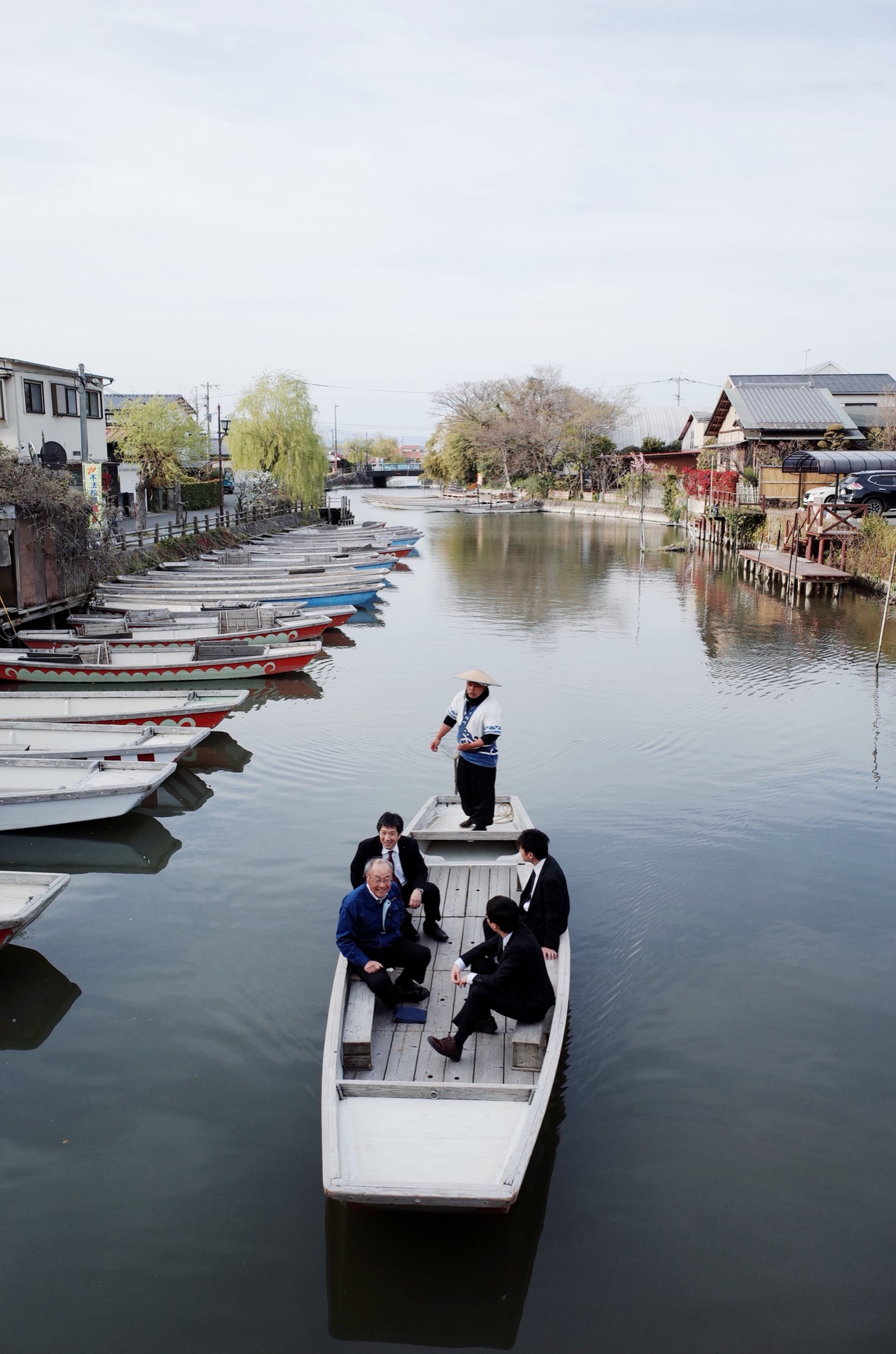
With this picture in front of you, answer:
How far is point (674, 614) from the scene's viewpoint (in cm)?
2994

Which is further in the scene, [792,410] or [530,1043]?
[792,410]

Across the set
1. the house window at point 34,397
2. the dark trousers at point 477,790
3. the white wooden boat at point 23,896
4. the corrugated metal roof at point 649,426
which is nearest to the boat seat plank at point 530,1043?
the dark trousers at point 477,790

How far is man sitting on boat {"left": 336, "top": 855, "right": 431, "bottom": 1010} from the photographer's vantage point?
7.16m

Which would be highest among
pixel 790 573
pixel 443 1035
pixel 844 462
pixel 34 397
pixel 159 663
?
pixel 34 397

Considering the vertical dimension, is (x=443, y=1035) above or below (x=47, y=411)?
below

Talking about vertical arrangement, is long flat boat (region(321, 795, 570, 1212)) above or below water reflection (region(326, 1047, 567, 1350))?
above

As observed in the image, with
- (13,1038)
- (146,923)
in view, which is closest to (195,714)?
(146,923)

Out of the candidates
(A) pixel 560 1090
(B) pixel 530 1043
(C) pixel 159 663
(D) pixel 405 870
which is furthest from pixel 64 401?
(B) pixel 530 1043

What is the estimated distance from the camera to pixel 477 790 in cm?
1038

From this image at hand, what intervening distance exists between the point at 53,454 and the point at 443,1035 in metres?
35.6

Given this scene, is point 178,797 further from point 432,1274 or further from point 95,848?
point 432,1274

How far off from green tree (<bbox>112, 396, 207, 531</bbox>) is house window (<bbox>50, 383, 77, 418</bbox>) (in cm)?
247

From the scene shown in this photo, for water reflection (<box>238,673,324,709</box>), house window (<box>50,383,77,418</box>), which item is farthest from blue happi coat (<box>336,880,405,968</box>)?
house window (<box>50,383,77,418</box>)

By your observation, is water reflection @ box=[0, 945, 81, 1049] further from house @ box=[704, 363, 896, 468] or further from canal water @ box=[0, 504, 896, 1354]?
house @ box=[704, 363, 896, 468]
